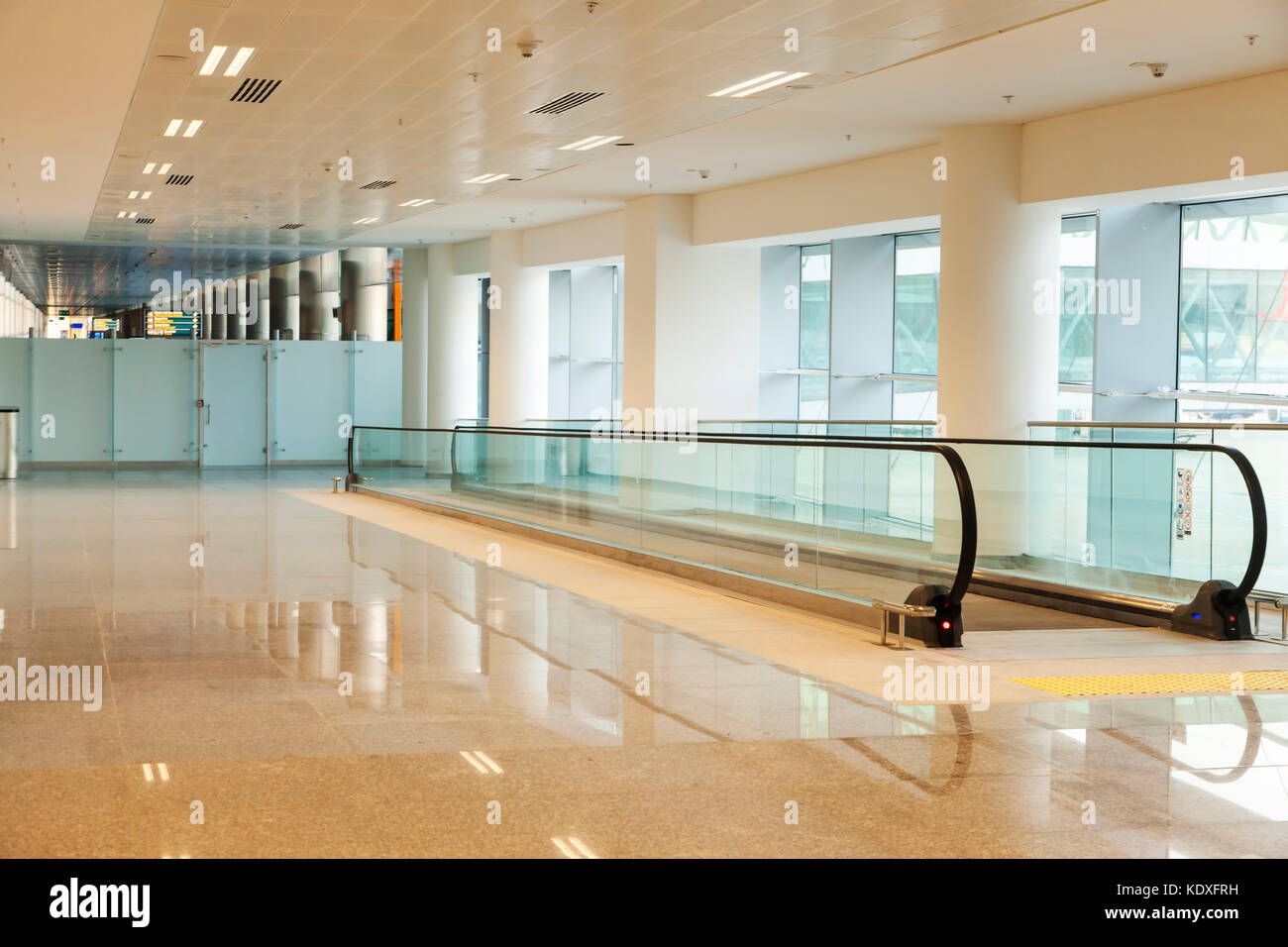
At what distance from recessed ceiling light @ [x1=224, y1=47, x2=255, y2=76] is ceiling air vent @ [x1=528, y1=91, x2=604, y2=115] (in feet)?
8.89

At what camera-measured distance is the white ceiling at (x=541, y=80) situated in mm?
8781

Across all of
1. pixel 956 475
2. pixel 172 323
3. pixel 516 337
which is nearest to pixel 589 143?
pixel 956 475

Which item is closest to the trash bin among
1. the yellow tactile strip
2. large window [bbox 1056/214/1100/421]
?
large window [bbox 1056/214/1100/421]

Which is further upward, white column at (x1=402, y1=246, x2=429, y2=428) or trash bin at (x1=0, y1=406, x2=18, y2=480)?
white column at (x1=402, y1=246, x2=429, y2=428)

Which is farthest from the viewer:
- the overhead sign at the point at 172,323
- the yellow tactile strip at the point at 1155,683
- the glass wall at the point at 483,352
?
the overhead sign at the point at 172,323

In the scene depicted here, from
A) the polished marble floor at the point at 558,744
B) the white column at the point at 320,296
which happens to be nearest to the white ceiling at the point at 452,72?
the polished marble floor at the point at 558,744

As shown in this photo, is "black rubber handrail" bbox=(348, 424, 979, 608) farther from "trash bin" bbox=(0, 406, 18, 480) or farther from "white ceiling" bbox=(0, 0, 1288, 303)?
"trash bin" bbox=(0, 406, 18, 480)

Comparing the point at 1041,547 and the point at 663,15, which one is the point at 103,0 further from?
the point at 1041,547

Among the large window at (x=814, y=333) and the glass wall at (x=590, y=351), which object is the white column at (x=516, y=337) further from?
the large window at (x=814, y=333)

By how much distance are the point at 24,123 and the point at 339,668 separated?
827cm

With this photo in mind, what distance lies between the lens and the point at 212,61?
10.1m

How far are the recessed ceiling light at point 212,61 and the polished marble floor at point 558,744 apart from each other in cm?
409

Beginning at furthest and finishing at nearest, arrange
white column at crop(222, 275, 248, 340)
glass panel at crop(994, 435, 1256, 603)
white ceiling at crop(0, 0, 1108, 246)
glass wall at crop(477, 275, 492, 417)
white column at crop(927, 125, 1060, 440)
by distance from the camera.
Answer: white column at crop(222, 275, 248, 340) < glass wall at crop(477, 275, 492, 417) < white column at crop(927, 125, 1060, 440) < glass panel at crop(994, 435, 1256, 603) < white ceiling at crop(0, 0, 1108, 246)

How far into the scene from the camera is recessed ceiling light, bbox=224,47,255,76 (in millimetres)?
9734
